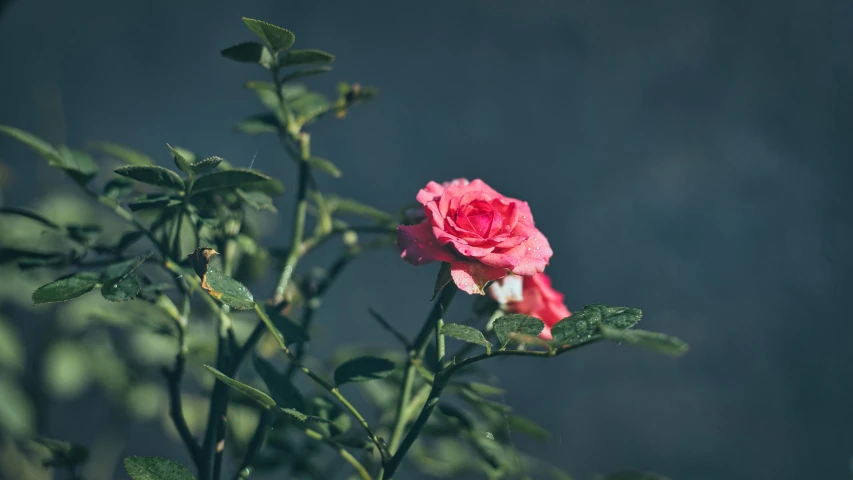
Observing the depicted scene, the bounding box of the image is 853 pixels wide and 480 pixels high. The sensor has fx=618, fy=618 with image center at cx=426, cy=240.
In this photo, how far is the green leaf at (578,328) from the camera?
15.9 inches

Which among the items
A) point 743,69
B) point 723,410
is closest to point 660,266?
point 723,410

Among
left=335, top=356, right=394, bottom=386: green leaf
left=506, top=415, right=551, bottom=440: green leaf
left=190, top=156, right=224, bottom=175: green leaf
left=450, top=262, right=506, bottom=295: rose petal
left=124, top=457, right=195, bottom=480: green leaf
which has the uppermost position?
left=506, top=415, right=551, bottom=440: green leaf

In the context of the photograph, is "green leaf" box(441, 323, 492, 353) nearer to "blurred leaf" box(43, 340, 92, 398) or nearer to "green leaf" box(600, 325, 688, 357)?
"green leaf" box(600, 325, 688, 357)

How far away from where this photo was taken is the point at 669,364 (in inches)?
60.0

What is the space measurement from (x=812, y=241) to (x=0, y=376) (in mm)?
1625

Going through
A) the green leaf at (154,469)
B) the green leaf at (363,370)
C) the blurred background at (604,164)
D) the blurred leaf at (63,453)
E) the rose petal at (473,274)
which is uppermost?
the blurred background at (604,164)

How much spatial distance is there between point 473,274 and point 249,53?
0.27 metres

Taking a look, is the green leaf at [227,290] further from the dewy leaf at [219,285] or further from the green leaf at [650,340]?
the green leaf at [650,340]

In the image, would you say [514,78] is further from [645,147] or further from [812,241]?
[812,241]

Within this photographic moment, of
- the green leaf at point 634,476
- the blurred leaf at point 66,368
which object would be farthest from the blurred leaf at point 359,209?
the blurred leaf at point 66,368

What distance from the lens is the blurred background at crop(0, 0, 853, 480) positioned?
1337 millimetres

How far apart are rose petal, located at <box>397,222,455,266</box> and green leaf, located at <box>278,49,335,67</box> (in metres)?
0.18

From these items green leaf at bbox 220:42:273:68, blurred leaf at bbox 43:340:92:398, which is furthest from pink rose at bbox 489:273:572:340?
blurred leaf at bbox 43:340:92:398

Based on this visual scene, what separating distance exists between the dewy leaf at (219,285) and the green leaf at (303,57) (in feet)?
0.66
